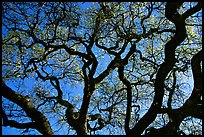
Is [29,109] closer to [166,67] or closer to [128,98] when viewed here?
[128,98]

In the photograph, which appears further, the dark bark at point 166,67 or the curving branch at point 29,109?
the curving branch at point 29,109

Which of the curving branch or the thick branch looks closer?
the curving branch

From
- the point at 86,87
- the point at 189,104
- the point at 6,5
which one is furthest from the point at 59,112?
the point at 189,104

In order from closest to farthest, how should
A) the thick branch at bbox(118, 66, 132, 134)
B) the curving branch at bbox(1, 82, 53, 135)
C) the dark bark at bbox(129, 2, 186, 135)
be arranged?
the dark bark at bbox(129, 2, 186, 135) → the curving branch at bbox(1, 82, 53, 135) → the thick branch at bbox(118, 66, 132, 134)

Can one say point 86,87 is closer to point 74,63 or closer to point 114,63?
point 114,63

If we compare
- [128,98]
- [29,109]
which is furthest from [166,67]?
[29,109]

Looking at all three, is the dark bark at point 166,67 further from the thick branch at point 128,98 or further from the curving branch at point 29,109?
the curving branch at point 29,109

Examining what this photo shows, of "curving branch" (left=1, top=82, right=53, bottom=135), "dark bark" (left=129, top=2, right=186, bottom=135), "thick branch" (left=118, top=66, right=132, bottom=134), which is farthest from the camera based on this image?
"thick branch" (left=118, top=66, right=132, bottom=134)

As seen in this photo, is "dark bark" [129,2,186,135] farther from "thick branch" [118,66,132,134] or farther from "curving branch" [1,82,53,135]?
"curving branch" [1,82,53,135]

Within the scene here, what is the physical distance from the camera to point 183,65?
12.3 meters

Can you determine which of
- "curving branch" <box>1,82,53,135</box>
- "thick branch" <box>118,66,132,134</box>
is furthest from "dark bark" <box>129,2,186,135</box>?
"curving branch" <box>1,82,53,135</box>

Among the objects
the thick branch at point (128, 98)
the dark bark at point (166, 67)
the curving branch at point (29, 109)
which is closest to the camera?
the dark bark at point (166, 67)

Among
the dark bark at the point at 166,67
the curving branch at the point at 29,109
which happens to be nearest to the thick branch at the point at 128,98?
the dark bark at the point at 166,67

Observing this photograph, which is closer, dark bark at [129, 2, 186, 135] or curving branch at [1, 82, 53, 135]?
dark bark at [129, 2, 186, 135]
